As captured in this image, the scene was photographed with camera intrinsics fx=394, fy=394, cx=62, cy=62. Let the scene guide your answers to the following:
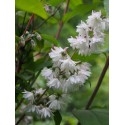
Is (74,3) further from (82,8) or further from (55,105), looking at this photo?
(55,105)

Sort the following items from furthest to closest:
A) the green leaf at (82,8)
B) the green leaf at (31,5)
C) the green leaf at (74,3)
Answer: the green leaf at (74,3) < the green leaf at (82,8) < the green leaf at (31,5)

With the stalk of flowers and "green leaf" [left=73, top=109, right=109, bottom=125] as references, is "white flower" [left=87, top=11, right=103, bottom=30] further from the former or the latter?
"green leaf" [left=73, top=109, right=109, bottom=125]

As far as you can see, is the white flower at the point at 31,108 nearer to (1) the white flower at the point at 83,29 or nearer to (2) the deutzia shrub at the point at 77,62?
(2) the deutzia shrub at the point at 77,62

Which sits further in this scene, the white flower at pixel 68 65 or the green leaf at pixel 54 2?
the green leaf at pixel 54 2

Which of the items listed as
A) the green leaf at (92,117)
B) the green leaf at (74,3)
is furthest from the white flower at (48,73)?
the green leaf at (74,3)
